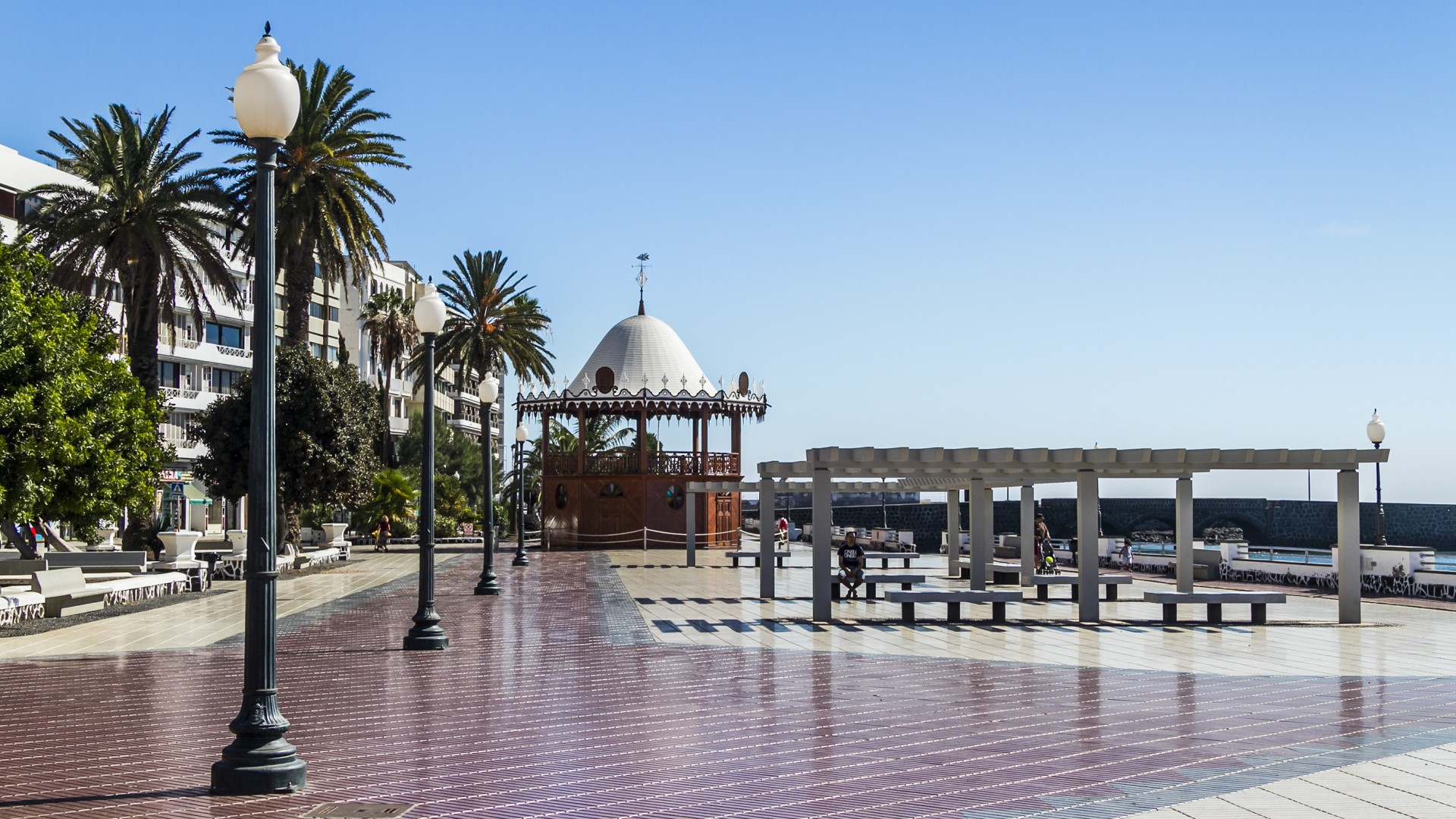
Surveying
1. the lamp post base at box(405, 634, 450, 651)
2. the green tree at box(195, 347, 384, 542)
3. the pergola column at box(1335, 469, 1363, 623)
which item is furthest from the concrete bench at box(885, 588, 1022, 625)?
the green tree at box(195, 347, 384, 542)

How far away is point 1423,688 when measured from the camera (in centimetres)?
1213

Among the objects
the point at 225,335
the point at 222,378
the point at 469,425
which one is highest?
the point at 225,335

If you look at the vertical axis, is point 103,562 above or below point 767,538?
below

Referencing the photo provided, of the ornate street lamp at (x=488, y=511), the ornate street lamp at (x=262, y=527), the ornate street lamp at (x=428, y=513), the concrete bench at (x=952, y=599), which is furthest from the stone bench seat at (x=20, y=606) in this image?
the concrete bench at (x=952, y=599)

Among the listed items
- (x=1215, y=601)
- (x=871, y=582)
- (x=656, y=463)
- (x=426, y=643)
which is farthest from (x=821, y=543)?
(x=656, y=463)

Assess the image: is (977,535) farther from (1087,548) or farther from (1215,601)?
(1215,601)

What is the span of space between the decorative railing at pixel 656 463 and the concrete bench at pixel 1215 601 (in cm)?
2817

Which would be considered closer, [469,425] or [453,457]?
[453,457]

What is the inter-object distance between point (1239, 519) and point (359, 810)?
8615 centimetres

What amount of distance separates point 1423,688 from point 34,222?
31030 millimetres

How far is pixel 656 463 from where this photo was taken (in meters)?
47.0

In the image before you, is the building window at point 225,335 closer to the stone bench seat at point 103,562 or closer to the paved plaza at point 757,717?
the stone bench seat at point 103,562

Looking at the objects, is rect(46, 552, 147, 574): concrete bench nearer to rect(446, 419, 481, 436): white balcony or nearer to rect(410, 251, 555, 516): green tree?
rect(410, 251, 555, 516): green tree

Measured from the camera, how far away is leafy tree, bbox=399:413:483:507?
73.2 meters
